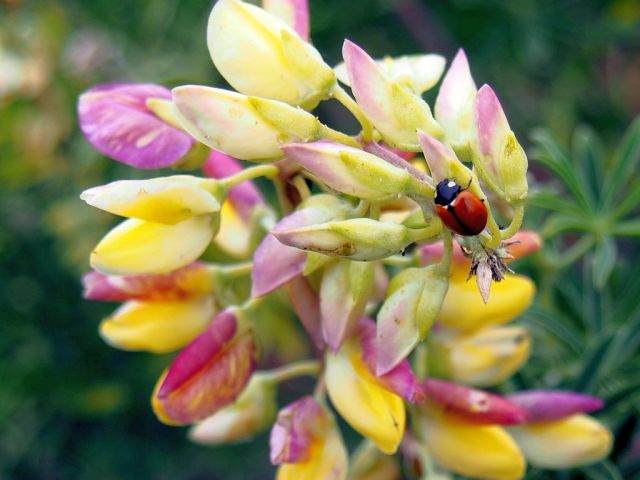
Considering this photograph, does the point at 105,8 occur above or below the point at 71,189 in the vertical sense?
above

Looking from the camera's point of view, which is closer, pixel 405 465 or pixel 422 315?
pixel 422 315

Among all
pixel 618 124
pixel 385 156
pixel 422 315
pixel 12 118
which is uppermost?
pixel 385 156

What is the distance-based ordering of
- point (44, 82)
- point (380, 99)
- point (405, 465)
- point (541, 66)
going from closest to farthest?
1. point (380, 99)
2. point (405, 465)
3. point (44, 82)
4. point (541, 66)

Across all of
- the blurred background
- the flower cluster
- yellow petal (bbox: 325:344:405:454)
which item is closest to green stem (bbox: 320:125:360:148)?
the flower cluster

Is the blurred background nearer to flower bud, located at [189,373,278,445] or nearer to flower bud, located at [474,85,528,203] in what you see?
flower bud, located at [189,373,278,445]

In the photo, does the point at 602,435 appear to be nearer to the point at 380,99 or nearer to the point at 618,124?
the point at 380,99

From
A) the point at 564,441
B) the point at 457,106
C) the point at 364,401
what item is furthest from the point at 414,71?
the point at 564,441

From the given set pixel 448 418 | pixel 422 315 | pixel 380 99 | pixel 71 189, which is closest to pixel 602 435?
pixel 448 418

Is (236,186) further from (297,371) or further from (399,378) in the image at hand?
(399,378)
